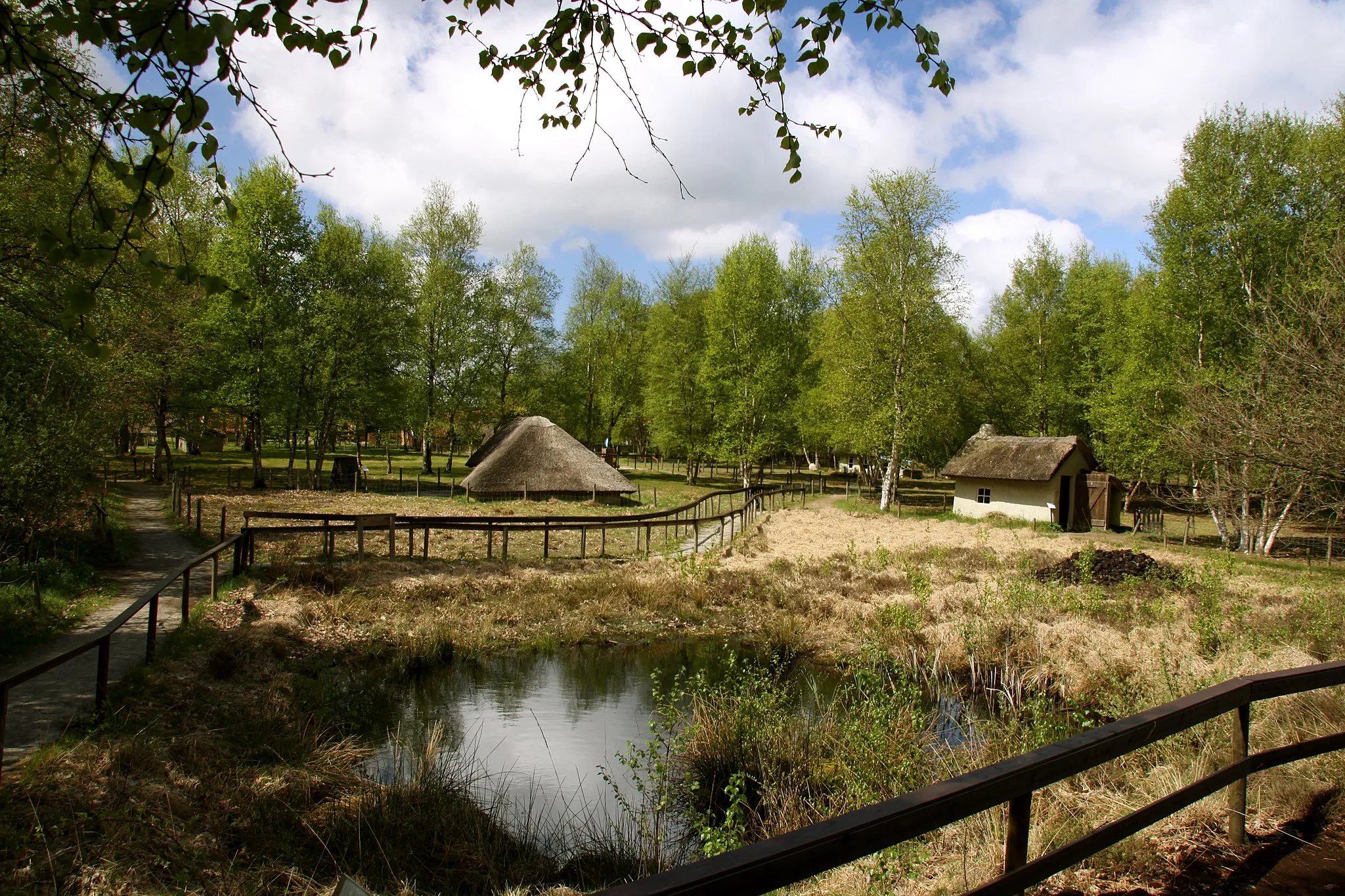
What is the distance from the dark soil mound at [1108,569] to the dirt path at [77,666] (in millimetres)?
15278

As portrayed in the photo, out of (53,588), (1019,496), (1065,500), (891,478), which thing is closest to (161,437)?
(53,588)

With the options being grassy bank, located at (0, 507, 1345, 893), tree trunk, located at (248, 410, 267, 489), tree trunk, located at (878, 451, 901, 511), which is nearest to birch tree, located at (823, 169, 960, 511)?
tree trunk, located at (878, 451, 901, 511)

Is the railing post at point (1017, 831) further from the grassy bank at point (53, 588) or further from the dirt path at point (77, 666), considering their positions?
the grassy bank at point (53, 588)

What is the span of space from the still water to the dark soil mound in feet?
22.5

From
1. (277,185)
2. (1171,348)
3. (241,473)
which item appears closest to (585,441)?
(241,473)

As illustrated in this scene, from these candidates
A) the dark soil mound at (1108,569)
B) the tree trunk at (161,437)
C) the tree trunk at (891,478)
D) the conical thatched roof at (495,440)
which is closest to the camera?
the dark soil mound at (1108,569)

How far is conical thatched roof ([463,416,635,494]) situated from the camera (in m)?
30.7

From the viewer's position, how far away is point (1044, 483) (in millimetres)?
28766

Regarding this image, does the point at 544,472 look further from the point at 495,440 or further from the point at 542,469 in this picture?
the point at 495,440

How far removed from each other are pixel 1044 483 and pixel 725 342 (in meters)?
18.1

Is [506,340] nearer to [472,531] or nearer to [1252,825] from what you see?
[472,531]

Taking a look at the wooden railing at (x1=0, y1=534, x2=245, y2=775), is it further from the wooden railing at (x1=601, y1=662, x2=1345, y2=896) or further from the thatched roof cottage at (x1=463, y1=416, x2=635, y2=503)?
the thatched roof cottage at (x1=463, y1=416, x2=635, y2=503)

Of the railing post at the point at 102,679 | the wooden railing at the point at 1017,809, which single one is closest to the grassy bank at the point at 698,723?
the railing post at the point at 102,679

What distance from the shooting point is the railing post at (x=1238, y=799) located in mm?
3424
